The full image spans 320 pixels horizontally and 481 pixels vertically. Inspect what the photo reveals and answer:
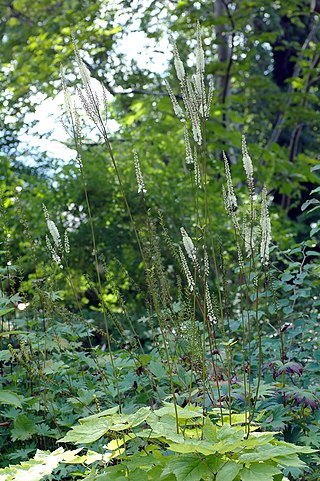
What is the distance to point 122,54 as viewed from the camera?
1072cm

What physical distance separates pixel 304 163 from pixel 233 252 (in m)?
1.71

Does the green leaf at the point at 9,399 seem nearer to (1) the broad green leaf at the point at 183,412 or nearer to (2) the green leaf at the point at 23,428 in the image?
(2) the green leaf at the point at 23,428

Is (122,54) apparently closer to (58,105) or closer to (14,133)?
(58,105)

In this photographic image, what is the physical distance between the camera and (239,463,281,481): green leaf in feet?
5.75

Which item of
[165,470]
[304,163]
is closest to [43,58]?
[304,163]

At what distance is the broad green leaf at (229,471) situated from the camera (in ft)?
5.75

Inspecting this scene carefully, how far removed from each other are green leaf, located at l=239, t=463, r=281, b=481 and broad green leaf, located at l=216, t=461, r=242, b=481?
0.02 meters

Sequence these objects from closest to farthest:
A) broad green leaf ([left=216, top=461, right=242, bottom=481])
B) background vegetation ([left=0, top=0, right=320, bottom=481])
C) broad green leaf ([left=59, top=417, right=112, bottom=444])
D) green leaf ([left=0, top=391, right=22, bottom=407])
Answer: broad green leaf ([left=216, top=461, right=242, bottom=481]), broad green leaf ([left=59, top=417, right=112, bottom=444]), green leaf ([left=0, top=391, right=22, bottom=407]), background vegetation ([left=0, top=0, right=320, bottom=481])

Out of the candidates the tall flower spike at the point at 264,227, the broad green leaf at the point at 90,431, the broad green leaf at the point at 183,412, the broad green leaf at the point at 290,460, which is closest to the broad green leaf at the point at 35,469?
the broad green leaf at the point at 90,431

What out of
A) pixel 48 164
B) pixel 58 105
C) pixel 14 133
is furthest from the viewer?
pixel 58 105

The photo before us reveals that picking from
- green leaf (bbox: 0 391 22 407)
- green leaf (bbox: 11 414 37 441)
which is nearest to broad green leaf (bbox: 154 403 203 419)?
green leaf (bbox: 0 391 22 407)

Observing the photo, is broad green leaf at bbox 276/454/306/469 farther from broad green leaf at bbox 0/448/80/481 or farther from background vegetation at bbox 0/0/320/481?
broad green leaf at bbox 0/448/80/481

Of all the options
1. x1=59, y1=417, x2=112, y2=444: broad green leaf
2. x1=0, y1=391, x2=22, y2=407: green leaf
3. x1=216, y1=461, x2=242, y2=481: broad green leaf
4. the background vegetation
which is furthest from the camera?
the background vegetation

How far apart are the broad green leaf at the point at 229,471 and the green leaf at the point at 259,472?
0.02m
